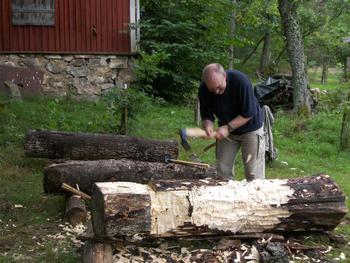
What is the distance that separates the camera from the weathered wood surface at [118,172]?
20.6 ft

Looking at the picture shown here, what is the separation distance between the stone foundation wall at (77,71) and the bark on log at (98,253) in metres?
9.73

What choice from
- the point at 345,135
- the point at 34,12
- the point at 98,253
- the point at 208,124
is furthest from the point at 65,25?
the point at 98,253

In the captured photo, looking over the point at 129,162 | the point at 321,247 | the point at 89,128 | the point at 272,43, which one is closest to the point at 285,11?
the point at 89,128

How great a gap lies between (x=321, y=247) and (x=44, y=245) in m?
2.78

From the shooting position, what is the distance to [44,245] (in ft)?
16.9

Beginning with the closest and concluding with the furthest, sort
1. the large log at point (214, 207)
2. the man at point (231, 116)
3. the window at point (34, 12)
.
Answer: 1. the large log at point (214, 207)
2. the man at point (231, 116)
3. the window at point (34, 12)

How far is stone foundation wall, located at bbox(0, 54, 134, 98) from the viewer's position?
556 inches

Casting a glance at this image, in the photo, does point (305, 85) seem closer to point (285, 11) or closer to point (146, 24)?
point (285, 11)

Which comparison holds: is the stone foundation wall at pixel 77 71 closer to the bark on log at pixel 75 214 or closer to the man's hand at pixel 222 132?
the bark on log at pixel 75 214

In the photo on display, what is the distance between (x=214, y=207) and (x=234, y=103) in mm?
1269

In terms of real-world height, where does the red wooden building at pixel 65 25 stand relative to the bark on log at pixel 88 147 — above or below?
above

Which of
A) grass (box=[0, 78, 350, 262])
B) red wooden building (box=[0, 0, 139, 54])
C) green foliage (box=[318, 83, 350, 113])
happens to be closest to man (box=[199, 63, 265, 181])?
grass (box=[0, 78, 350, 262])

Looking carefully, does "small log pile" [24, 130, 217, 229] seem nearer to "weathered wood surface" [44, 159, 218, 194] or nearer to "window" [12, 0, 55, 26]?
"weathered wood surface" [44, 159, 218, 194]

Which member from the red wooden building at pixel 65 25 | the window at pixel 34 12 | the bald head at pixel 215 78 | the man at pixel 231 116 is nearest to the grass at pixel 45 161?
the man at pixel 231 116
